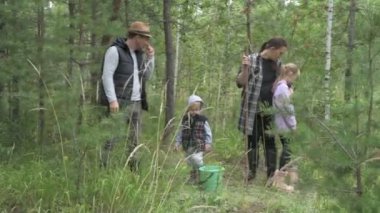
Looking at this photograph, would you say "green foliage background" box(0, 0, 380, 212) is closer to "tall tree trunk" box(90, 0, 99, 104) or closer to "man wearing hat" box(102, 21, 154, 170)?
"tall tree trunk" box(90, 0, 99, 104)

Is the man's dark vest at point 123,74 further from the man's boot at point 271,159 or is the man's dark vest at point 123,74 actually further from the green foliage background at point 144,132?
the man's boot at point 271,159

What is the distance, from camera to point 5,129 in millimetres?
5742

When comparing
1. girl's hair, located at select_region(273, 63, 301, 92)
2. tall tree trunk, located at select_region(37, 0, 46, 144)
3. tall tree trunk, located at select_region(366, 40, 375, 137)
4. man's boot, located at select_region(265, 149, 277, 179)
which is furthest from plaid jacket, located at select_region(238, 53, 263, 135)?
tall tree trunk, located at select_region(366, 40, 375, 137)

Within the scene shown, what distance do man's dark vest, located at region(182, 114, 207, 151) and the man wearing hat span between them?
801 millimetres

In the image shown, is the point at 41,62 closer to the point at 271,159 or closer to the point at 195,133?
the point at 195,133

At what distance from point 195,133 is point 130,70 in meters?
1.17

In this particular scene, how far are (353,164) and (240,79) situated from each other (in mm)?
2736

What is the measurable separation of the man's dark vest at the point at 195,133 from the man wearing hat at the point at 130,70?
0.80m

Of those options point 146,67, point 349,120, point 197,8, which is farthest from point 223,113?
point 349,120

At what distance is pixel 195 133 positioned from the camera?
18.8ft

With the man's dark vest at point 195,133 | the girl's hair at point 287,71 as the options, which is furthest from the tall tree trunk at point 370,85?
the man's dark vest at point 195,133

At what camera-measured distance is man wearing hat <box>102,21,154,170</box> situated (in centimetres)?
473

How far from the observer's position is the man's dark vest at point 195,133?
5.68 meters

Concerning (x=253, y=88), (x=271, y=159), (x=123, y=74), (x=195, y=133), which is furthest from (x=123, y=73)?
(x=271, y=159)
